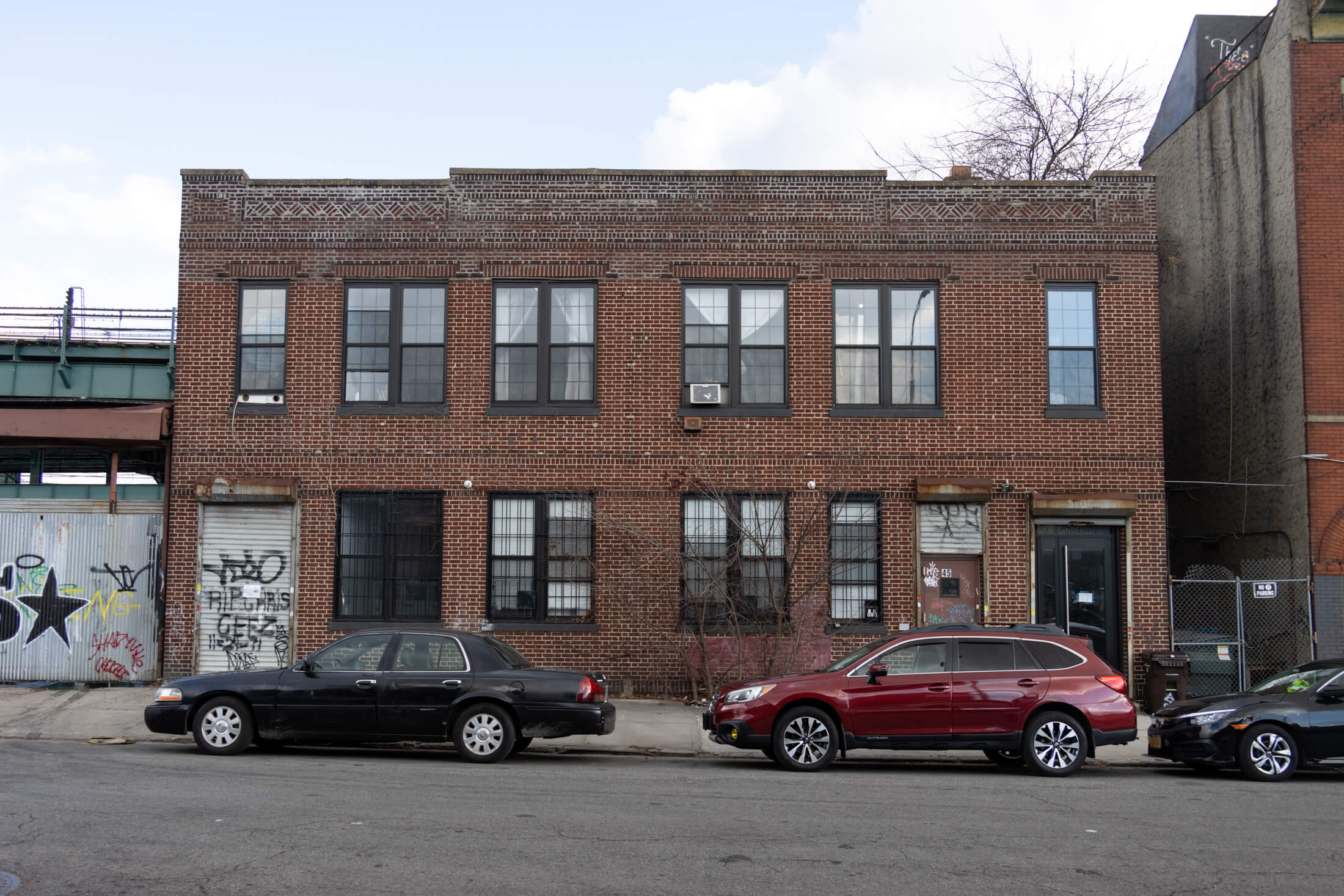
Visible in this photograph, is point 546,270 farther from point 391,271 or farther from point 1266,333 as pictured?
point 1266,333

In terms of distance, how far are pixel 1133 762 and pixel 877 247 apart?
8.25 m

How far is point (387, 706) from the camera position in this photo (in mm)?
11844

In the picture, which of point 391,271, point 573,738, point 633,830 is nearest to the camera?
point 633,830

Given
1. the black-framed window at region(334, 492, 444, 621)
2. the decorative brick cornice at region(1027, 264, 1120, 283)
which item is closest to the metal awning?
the black-framed window at region(334, 492, 444, 621)

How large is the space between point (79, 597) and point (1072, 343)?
1554cm

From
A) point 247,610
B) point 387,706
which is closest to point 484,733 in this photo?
point 387,706

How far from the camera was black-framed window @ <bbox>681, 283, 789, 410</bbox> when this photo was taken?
17.3 meters

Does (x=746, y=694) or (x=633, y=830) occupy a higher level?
(x=746, y=694)

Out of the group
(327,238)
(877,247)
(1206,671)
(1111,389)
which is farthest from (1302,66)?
(327,238)

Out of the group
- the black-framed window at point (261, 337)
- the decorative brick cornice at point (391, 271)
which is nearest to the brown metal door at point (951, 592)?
the decorative brick cornice at point (391, 271)

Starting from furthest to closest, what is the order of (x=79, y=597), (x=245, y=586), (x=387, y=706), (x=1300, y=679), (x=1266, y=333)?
1. (x=1266, y=333)
2. (x=79, y=597)
3. (x=245, y=586)
4. (x=1300, y=679)
5. (x=387, y=706)

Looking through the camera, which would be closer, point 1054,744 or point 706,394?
point 1054,744

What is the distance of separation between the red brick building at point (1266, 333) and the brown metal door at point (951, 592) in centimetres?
455

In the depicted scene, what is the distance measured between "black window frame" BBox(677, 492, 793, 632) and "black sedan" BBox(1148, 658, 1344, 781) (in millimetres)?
6294
